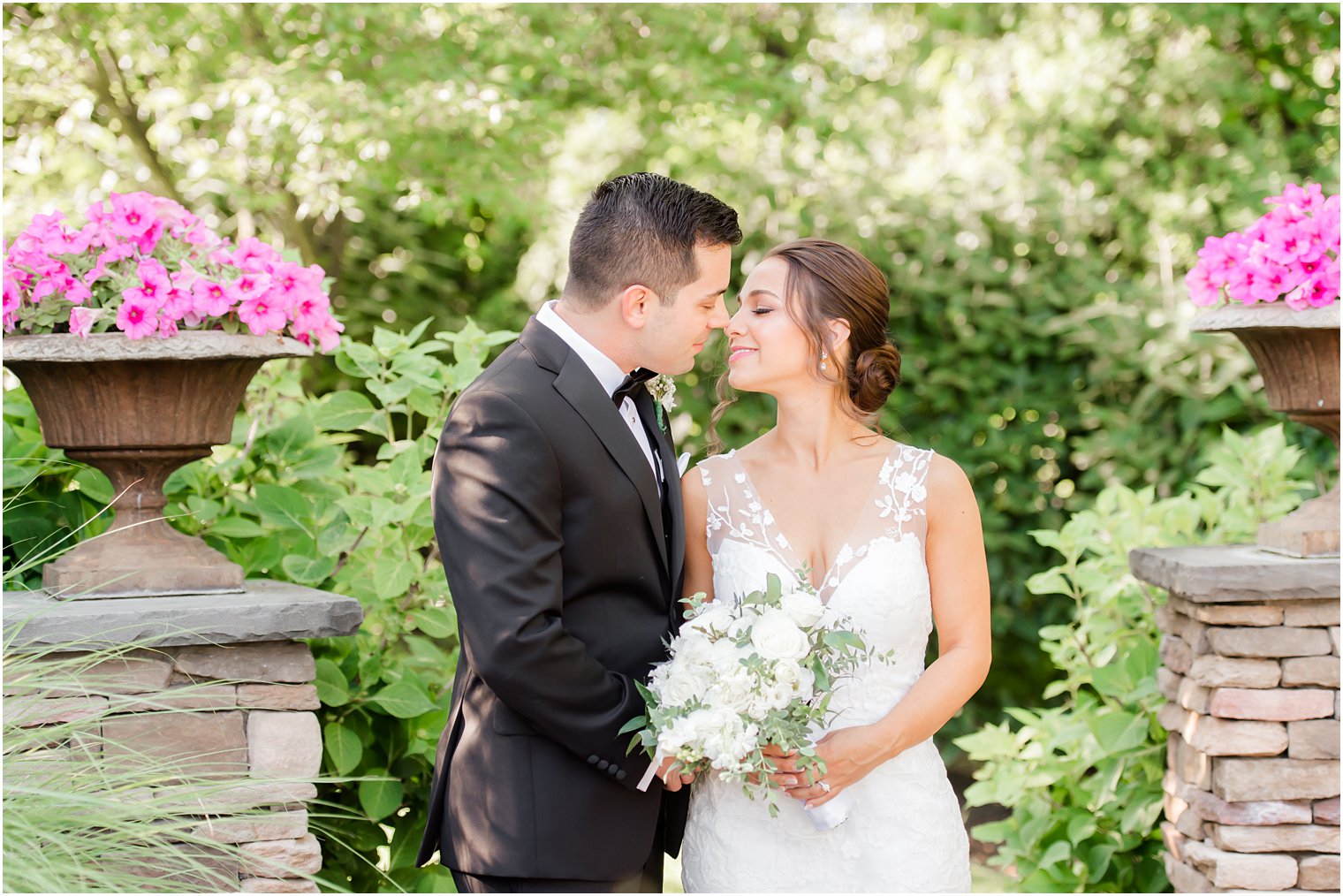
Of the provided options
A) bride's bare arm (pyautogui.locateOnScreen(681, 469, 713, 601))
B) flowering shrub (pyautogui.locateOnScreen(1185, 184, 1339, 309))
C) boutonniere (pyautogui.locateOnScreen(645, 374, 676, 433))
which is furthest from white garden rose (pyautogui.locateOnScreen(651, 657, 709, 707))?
flowering shrub (pyautogui.locateOnScreen(1185, 184, 1339, 309))

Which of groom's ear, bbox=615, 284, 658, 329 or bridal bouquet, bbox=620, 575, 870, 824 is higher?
groom's ear, bbox=615, 284, 658, 329

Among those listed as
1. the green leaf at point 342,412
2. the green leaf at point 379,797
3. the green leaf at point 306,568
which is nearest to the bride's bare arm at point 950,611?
the green leaf at point 379,797

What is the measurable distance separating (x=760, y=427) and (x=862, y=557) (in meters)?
3.26

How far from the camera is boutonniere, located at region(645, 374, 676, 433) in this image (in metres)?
2.77

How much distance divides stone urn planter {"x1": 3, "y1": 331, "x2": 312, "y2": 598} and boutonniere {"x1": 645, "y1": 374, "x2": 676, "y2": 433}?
87 centimetres

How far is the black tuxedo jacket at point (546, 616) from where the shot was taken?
7.18 feet

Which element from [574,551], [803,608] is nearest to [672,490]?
[574,551]

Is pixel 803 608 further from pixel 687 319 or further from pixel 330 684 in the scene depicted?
pixel 330 684

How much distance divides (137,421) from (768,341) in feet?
4.88

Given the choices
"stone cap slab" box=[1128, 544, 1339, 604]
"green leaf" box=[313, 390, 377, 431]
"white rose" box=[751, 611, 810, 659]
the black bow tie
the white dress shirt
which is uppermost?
the white dress shirt

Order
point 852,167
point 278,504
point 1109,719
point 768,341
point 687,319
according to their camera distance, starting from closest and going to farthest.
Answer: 1. point 687,319
2. point 768,341
3. point 278,504
4. point 1109,719
5. point 852,167

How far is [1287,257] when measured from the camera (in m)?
3.31

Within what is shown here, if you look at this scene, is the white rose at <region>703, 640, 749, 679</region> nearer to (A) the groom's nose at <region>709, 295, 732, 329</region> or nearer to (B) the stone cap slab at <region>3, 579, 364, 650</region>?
(A) the groom's nose at <region>709, 295, 732, 329</region>

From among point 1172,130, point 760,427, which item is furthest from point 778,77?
point 760,427
